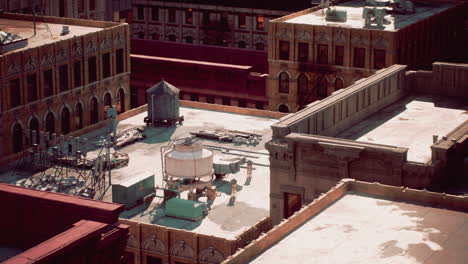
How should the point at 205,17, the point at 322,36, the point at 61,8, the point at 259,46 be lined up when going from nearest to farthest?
the point at 322,36
the point at 61,8
the point at 259,46
the point at 205,17

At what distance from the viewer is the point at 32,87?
98.9 meters

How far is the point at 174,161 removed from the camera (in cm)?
8525

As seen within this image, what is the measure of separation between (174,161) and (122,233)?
2709 centimetres

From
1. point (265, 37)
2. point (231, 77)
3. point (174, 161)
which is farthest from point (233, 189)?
point (265, 37)

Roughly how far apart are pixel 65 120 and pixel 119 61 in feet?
35.7

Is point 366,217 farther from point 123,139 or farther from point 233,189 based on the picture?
point 123,139

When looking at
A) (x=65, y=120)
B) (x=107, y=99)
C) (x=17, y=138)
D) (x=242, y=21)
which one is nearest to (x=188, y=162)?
(x=17, y=138)

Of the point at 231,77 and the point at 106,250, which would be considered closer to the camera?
the point at 106,250

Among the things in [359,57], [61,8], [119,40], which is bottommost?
[359,57]

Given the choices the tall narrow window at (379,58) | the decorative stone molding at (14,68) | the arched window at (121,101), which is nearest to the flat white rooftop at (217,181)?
the arched window at (121,101)

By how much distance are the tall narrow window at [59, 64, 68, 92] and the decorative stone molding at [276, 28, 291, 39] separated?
27795mm

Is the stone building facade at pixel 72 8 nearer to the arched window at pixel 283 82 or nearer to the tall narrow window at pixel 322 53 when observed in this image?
the arched window at pixel 283 82

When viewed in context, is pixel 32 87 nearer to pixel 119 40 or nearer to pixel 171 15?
pixel 119 40

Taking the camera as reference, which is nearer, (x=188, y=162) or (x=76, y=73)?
(x=188, y=162)
